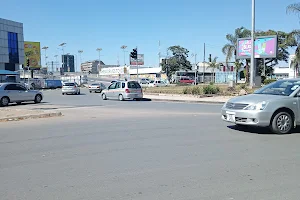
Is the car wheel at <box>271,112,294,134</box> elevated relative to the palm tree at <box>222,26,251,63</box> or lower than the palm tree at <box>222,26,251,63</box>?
lower

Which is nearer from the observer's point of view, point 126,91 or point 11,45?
point 126,91

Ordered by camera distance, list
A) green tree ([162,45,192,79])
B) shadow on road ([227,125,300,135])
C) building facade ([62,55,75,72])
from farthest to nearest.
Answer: building facade ([62,55,75,72]) → green tree ([162,45,192,79]) → shadow on road ([227,125,300,135])

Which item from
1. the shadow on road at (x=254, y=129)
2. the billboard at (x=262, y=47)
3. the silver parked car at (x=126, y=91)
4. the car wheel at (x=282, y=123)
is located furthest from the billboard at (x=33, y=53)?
the car wheel at (x=282, y=123)

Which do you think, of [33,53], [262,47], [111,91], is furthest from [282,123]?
[33,53]

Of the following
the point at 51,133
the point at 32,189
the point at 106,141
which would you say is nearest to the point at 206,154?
the point at 106,141

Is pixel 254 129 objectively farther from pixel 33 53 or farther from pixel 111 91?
pixel 33 53

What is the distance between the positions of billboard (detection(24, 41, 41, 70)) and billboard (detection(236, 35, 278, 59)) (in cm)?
6653

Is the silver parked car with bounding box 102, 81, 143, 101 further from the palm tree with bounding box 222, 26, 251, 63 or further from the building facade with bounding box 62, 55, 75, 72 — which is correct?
the building facade with bounding box 62, 55, 75, 72

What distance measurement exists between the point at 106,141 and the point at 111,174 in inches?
110

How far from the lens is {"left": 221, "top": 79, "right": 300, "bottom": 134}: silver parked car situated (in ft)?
27.8

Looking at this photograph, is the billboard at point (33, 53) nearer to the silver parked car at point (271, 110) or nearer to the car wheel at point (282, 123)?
the silver parked car at point (271, 110)

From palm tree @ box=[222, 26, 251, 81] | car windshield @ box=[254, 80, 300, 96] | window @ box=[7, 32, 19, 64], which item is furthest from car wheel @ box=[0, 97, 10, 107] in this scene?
window @ box=[7, 32, 19, 64]

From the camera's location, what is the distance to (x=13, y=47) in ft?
227

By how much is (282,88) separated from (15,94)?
17.9m
